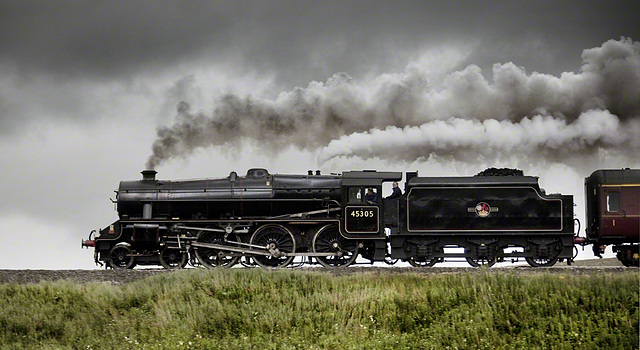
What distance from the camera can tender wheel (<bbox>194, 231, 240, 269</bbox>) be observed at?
23.4 meters

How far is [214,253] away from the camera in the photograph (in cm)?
2364

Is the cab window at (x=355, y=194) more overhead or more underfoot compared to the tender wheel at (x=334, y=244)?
more overhead

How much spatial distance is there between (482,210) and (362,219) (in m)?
3.72

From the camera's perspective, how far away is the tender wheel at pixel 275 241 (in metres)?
23.2

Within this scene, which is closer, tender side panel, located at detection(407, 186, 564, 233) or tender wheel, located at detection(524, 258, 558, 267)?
tender side panel, located at detection(407, 186, 564, 233)


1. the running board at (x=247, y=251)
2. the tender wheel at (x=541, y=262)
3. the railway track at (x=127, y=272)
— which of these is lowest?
the railway track at (x=127, y=272)

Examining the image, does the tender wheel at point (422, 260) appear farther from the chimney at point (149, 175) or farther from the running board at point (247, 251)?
the chimney at point (149, 175)

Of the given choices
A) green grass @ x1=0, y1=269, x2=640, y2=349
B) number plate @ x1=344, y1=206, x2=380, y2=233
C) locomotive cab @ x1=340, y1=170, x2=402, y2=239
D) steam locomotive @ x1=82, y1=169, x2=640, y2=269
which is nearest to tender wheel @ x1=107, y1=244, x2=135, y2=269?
steam locomotive @ x1=82, y1=169, x2=640, y2=269

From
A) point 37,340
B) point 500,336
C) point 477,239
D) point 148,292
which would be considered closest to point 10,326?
point 37,340

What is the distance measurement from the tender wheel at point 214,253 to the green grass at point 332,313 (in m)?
5.03

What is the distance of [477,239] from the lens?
23.3 metres

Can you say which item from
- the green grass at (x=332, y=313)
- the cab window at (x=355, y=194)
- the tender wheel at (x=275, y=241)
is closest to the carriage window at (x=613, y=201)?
the green grass at (x=332, y=313)

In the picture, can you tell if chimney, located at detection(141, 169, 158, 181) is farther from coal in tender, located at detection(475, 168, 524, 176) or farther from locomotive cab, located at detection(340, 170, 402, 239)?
coal in tender, located at detection(475, 168, 524, 176)

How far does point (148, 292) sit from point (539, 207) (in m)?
12.4
